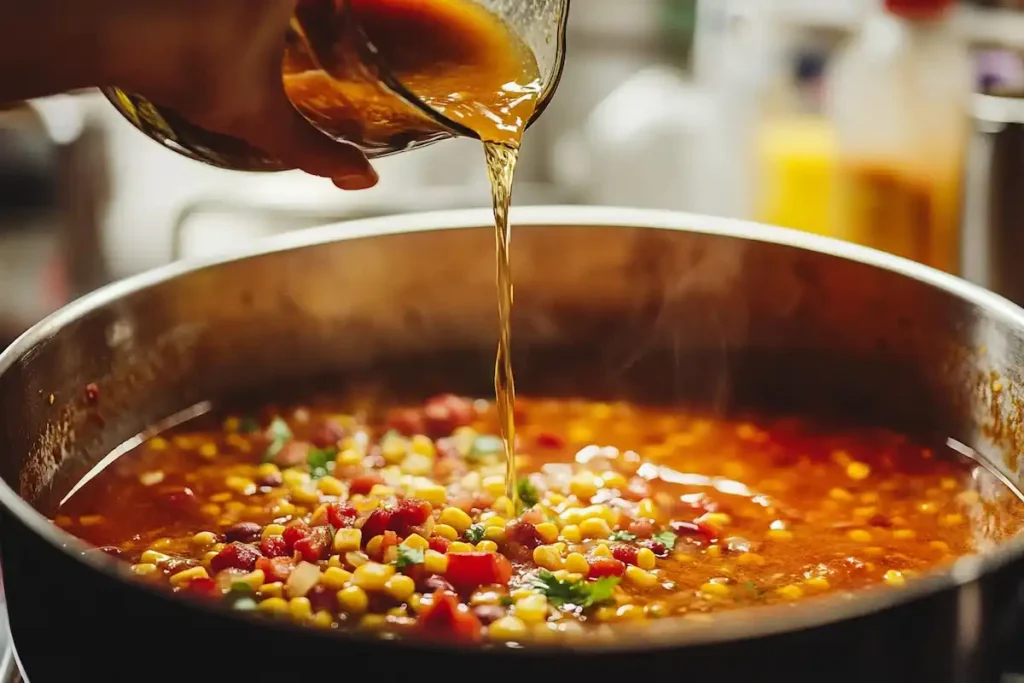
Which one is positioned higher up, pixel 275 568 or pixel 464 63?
pixel 464 63

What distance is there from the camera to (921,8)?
7.67 feet

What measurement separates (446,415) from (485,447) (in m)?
0.12

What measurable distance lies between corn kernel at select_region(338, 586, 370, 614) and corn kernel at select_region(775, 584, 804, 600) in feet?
1.53

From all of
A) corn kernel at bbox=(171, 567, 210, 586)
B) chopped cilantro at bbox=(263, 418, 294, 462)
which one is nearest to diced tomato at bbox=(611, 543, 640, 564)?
corn kernel at bbox=(171, 567, 210, 586)

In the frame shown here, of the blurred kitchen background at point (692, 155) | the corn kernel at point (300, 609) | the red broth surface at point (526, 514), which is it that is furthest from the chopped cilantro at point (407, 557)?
the blurred kitchen background at point (692, 155)

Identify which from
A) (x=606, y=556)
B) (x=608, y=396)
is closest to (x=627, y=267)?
(x=608, y=396)

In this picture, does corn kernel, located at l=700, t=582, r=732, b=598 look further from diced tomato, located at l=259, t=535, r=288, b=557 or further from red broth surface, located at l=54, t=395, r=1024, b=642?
diced tomato, located at l=259, t=535, r=288, b=557

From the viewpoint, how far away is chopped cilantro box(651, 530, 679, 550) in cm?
155

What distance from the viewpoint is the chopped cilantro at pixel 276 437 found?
1832mm

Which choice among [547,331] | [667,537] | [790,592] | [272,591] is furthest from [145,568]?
[547,331]

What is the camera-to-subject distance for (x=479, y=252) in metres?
2.07

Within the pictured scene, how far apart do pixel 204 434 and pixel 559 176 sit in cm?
185

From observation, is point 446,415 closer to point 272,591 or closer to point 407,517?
point 407,517

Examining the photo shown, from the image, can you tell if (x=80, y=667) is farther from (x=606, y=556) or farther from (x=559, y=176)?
(x=559, y=176)
